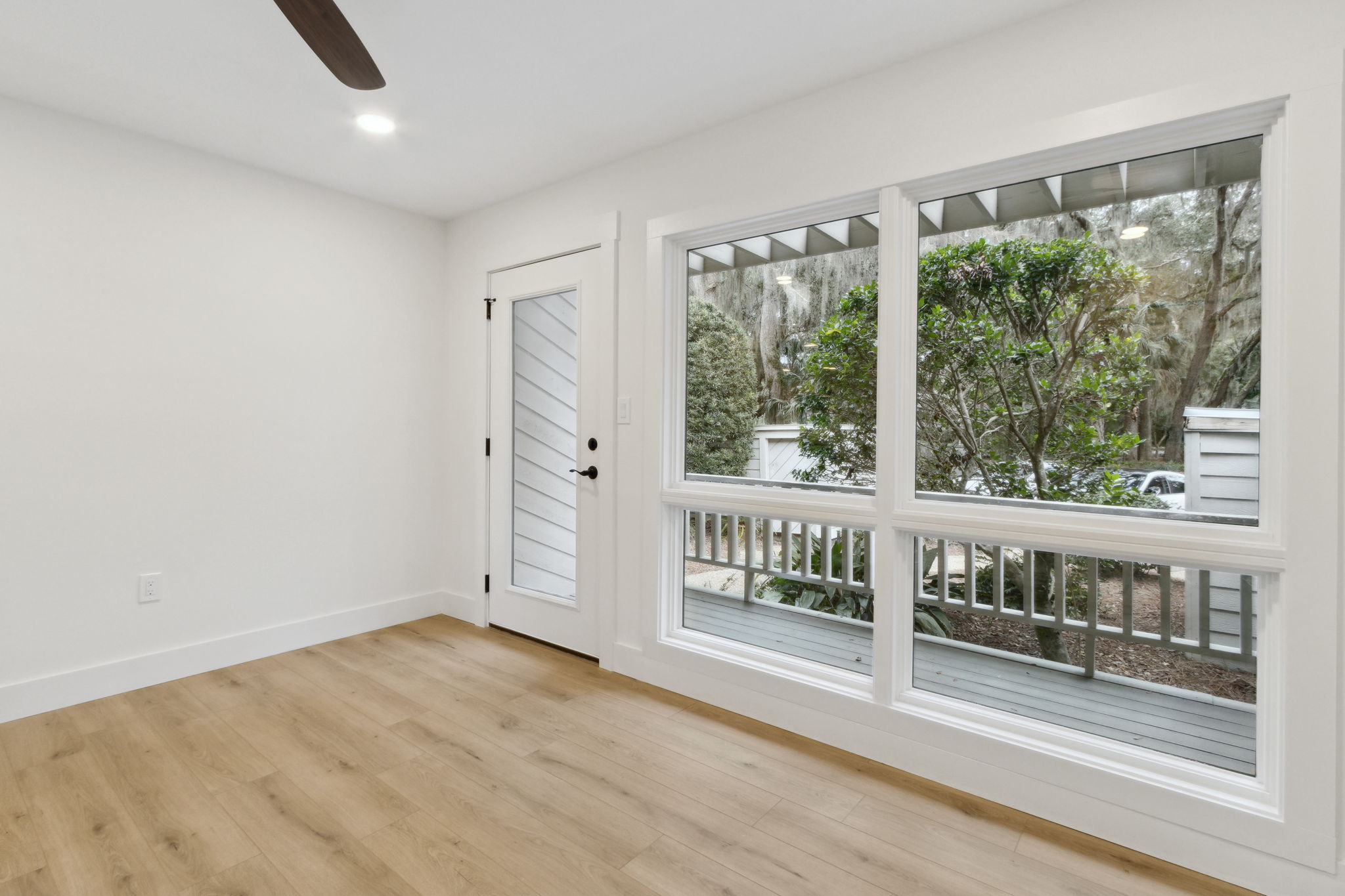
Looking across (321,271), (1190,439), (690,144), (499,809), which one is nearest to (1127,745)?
(1190,439)

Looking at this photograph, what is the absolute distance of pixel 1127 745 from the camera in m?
1.86

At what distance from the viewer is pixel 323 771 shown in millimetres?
2104

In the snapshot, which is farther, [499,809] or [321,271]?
[321,271]

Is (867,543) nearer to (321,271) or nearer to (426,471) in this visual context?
(426,471)

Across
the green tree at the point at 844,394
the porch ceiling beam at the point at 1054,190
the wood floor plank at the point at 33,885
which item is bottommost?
the wood floor plank at the point at 33,885

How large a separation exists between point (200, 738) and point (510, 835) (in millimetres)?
1381

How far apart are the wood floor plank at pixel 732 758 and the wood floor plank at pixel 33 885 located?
61.1 inches

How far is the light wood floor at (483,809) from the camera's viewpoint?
5.29 feet

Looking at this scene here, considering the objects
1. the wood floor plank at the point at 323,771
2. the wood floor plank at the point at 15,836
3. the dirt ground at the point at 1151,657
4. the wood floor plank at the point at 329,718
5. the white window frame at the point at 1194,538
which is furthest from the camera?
the wood floor plank at the point at 329,718

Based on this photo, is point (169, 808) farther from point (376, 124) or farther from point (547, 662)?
point (376, 124)

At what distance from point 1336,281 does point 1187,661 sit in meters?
1.07

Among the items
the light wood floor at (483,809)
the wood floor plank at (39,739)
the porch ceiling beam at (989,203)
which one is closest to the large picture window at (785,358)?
the porch ceiling beam at (989,203)

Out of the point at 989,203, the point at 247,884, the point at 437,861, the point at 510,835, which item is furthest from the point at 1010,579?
the point at 247,884

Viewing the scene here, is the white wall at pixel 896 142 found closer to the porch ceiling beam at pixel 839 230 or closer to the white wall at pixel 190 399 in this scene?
the porch ceiling beam at pixel 839 230
